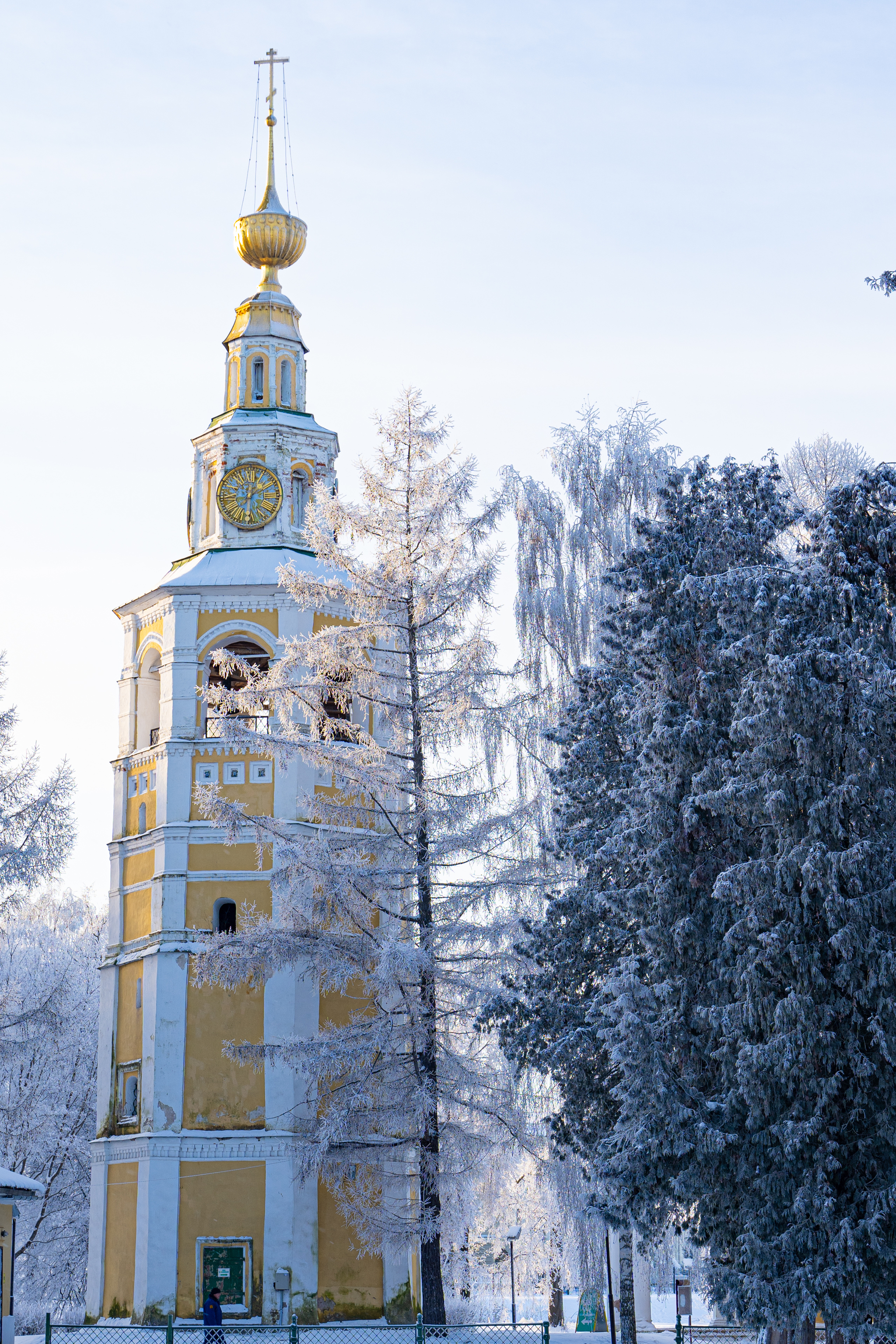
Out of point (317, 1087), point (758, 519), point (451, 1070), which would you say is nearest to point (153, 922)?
point (317, 1087)

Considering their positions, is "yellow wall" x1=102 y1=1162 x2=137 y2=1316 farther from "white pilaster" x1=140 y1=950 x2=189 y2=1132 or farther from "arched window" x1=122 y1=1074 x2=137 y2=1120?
"white pilaster" x1=140 y1=950 x2=189 y2=1132

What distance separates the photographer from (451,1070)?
2297 centimetres

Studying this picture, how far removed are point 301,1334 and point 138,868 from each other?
8.52m

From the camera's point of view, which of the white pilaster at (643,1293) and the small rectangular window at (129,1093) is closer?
the small rectangular window at (129,1093)

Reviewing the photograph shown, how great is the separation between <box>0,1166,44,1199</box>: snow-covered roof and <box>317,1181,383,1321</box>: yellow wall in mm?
6316

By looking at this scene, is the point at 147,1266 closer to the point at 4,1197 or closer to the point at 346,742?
the point at 4,1197

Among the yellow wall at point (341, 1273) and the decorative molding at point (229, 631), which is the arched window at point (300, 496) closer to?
the decorative molding at point (229, 631)

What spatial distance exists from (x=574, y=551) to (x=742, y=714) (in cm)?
1297

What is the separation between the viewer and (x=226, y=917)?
1085 inches

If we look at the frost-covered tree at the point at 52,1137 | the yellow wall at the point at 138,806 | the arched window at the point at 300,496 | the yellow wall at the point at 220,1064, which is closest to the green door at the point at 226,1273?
the yellow wall at the point at 220,1064

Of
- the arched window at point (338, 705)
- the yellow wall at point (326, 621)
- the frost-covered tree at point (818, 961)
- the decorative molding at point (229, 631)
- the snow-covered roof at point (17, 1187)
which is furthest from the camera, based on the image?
the decorative molding at point (229, 631)

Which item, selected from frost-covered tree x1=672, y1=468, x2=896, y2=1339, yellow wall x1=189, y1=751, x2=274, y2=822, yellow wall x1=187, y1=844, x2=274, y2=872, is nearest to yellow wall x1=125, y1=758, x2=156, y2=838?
yellow wall x1=189, y1=751, x2=274, y2=822

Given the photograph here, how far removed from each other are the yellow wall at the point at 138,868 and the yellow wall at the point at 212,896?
0.91 metres

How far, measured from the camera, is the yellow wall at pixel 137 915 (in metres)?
27.9
